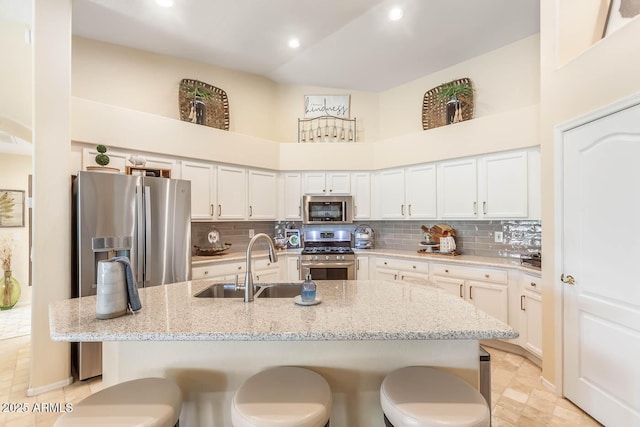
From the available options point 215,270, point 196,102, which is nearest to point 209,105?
point 196,102

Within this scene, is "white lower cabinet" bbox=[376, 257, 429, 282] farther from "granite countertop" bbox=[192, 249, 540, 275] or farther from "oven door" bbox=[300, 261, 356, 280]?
"oven door" bbox=[300, 261, 356, 280]

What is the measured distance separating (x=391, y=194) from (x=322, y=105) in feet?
5.91

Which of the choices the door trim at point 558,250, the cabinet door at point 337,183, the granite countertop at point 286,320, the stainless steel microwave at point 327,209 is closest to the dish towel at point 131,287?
the granite countertop at point 286,320

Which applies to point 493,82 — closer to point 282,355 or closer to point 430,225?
point 430,225

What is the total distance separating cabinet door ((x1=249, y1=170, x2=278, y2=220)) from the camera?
4227mm

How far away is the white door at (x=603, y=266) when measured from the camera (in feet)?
5.96

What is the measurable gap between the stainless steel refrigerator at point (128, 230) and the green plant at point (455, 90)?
130 inches

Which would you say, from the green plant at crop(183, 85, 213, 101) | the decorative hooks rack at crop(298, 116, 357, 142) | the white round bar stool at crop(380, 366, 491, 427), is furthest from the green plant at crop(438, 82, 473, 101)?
the white round bar stool at crop(380, 366, 491, 427)

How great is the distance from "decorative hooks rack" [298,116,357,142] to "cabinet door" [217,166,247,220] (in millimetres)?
1268

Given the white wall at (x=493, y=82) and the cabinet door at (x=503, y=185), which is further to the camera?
the white wall at (x=493, y=82)

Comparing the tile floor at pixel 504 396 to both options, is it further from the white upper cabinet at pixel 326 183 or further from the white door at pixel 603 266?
the white upper cabinet at pixel 326 183

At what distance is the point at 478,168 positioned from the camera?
139 inches

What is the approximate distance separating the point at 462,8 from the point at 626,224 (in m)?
2.40

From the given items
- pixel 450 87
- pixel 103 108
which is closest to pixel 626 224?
pixel 450 87
